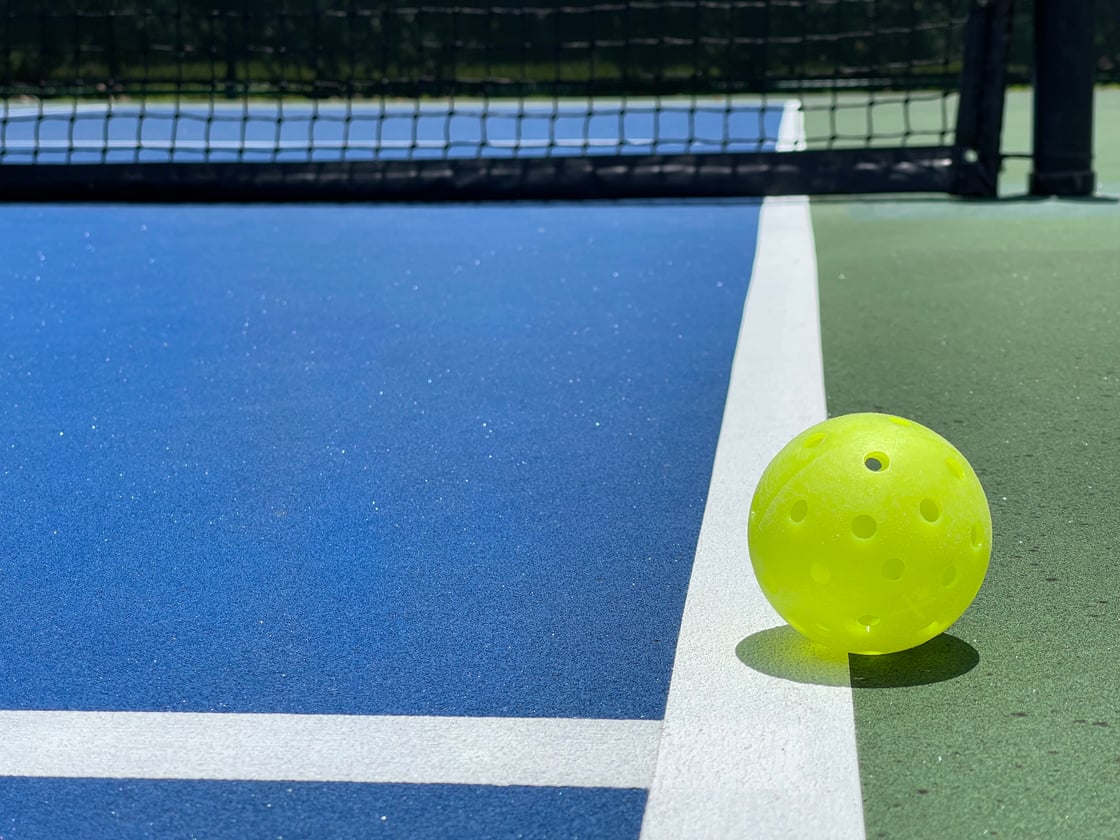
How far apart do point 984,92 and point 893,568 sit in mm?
7291

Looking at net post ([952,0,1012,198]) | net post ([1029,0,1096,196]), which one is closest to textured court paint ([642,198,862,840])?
net post ([1029,0,1096,196])

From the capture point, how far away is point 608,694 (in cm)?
253

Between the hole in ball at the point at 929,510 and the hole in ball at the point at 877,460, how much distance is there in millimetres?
85

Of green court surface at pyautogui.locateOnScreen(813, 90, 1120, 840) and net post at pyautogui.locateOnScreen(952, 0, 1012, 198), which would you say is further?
net post at pyautogui.locateOnScreen(952, 0, 1012, 198)

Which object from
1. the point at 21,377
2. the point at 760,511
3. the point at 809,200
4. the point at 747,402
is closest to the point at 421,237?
the point at 809,200

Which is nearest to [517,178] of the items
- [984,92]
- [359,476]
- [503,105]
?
[984,92]

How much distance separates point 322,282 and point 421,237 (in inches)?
58.0

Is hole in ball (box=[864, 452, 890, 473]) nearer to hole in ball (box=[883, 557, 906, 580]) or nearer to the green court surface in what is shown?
hole in ball (box=[883, 557, 906, 580])

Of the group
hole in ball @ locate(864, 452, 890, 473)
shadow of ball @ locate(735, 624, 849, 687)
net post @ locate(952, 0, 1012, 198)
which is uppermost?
hole in ball @ locate(864, 452, 890, 473)

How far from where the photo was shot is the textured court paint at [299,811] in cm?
208

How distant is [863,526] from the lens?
8.67 ft

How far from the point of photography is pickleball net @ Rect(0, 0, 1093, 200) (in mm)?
9516

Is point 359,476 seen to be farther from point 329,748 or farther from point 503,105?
point 503,105

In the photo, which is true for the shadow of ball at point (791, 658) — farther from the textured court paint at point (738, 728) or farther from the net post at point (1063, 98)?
the net post at point (1063, 98)
